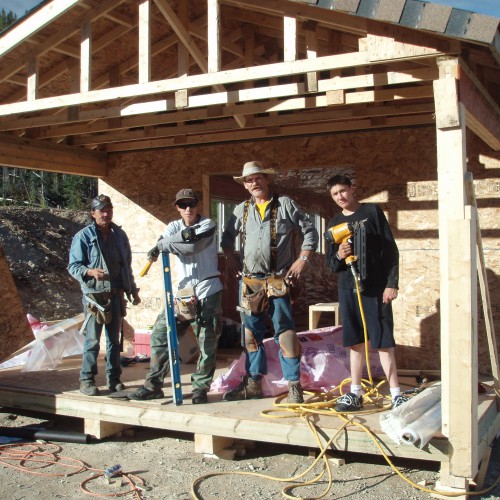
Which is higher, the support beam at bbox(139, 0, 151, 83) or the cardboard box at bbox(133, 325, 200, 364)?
the support beam at bbox(139, 0, 151, 83)

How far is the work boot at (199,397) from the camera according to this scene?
499 centimetres

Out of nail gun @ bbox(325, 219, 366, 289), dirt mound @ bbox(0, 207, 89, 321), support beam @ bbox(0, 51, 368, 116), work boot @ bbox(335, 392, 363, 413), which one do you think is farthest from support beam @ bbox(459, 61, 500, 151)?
dirt mound @ bbox(0, 207, 89, 321)

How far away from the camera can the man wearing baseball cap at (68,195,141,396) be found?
538 cm

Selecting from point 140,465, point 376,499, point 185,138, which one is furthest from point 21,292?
point 376,499

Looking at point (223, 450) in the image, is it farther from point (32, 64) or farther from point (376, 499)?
point (32, 64)

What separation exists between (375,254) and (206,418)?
1758mm

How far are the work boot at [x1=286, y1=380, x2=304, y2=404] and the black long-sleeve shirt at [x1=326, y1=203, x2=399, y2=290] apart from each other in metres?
0.86

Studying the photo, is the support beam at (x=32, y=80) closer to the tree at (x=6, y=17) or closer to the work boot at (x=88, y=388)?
the work boot at (x=88, y=388)

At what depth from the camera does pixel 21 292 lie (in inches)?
712

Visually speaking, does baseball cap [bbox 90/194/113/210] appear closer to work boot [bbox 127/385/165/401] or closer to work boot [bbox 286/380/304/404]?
work boot [bbox 127/385/165/401]

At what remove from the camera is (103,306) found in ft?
17.6

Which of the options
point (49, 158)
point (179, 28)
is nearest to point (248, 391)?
point (179, 28)

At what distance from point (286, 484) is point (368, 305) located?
1393 mm

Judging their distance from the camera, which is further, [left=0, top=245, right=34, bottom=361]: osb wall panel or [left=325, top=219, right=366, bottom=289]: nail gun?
[left=0, top=245, right=34, bottom=361]: osb wall panel
